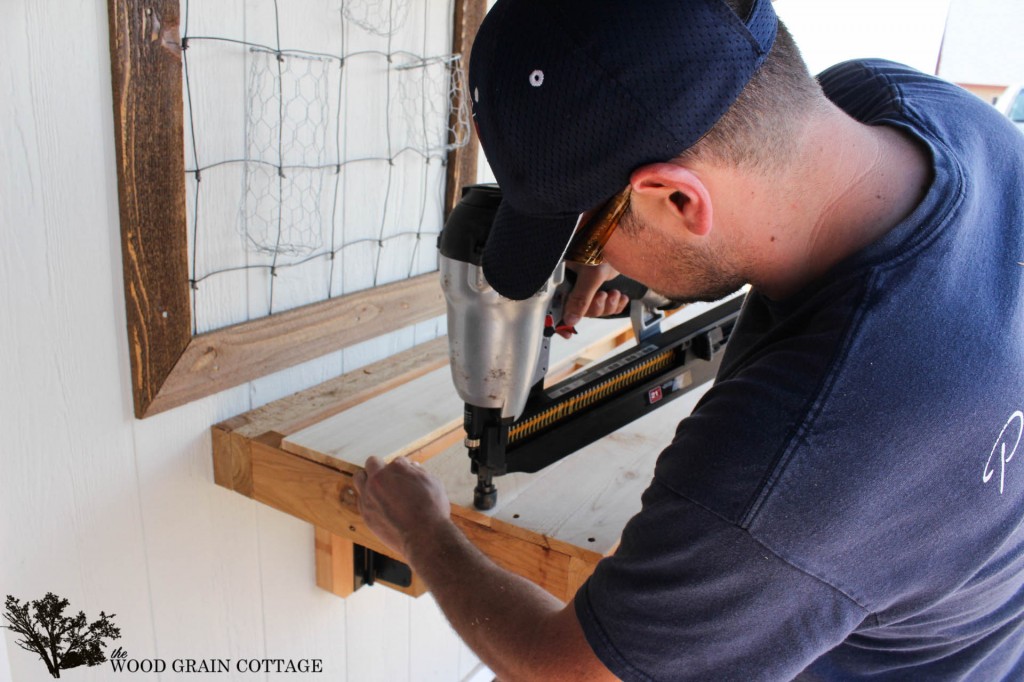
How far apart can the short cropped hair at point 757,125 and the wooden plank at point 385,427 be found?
33.6 inches

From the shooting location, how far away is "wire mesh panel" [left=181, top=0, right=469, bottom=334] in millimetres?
1339

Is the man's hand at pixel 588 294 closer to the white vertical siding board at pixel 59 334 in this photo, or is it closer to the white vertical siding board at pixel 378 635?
the white vertical siding board at pixel 59 334

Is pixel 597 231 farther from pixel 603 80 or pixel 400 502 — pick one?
pixel 400 502

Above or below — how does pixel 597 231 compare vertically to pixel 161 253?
above

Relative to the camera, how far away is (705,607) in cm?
72

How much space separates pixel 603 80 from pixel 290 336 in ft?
3.36

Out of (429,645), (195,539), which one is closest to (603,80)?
(195,539)

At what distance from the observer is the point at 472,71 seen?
83 centimetres

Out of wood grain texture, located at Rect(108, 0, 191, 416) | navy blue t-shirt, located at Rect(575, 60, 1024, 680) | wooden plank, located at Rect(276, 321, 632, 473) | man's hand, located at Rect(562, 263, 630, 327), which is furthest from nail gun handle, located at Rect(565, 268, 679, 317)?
wood grain texture, located at Rect(108, 0, 191, 416)

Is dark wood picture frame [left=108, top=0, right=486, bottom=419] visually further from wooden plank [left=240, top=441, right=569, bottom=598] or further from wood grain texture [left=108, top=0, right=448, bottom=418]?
wooden plank [left=240, top=441, right=569, bottom=598]

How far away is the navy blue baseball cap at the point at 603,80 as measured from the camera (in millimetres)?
724

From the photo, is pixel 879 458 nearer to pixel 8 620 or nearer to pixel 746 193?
pixel 746 193

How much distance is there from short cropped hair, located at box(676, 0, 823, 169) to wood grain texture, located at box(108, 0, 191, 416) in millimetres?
843

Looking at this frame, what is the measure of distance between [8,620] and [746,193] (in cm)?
125
